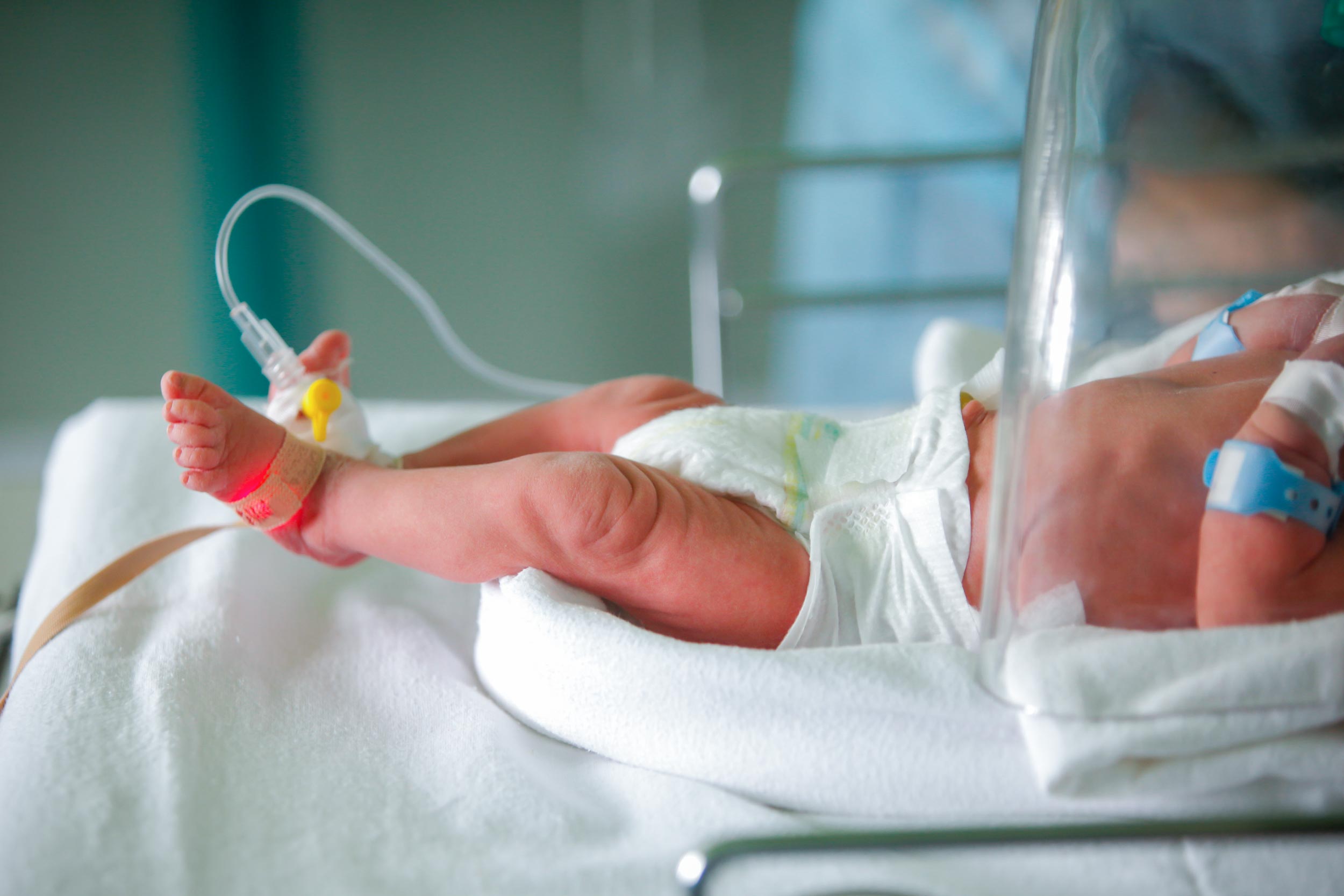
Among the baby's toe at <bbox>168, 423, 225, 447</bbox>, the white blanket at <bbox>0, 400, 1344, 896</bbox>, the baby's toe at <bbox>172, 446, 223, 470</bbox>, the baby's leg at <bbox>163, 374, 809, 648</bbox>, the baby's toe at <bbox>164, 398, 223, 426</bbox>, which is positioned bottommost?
the white blanket at <bbox>0, 400, 1344, 896</bbox>

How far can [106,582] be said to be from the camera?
37.2 inches

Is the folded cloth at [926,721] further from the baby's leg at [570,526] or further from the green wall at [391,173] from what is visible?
the green wall at [391,173]

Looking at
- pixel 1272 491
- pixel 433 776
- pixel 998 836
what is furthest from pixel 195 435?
pixel 1272 491

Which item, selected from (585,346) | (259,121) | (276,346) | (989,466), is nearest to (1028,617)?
(989,466)

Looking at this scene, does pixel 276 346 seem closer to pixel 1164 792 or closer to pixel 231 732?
pixel 231 732

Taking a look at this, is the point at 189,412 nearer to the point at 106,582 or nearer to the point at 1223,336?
the point at 106,582

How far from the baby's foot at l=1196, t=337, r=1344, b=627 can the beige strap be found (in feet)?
3.05

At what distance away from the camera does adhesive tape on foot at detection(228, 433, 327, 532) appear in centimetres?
87

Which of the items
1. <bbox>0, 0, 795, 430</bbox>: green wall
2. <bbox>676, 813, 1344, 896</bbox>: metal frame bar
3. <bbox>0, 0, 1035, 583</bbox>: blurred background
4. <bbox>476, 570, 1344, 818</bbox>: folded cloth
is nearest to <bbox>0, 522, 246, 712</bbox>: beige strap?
<bbox>476, 570, 1344, 818</bbox>: folded cloth

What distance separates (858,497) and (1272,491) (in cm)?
34

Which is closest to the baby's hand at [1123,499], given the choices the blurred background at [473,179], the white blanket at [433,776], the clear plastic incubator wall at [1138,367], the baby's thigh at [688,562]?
the clear plastic incubator wall at [1138,367]

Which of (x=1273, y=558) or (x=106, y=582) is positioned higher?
(x=1273, y=558)

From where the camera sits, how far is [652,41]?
243 cm

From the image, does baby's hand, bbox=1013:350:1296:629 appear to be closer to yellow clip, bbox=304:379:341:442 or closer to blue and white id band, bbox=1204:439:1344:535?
blue and white id band, bbox=1204:439:1344:535
